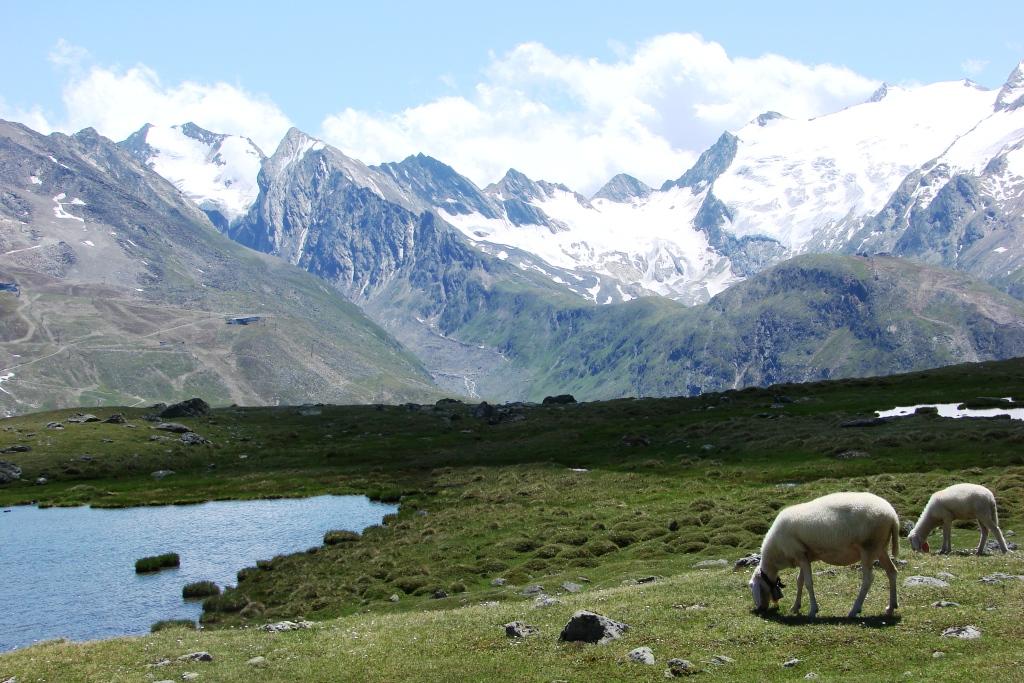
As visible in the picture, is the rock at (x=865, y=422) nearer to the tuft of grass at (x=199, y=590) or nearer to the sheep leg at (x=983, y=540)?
the sheep leg at (x=983, y=540)

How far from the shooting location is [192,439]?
143250 millimetres

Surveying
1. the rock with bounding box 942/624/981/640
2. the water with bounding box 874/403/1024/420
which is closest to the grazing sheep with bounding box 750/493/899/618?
the rock with bounding box 942/624/981/640

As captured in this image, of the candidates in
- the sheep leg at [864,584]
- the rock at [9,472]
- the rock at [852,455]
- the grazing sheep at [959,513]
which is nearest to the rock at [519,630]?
the sheep leg at [864,584]

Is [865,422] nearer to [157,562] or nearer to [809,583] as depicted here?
[157,562]

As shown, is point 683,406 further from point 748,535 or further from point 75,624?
point 75,624

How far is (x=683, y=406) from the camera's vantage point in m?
144

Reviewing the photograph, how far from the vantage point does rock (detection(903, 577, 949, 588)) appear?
28.7 meters

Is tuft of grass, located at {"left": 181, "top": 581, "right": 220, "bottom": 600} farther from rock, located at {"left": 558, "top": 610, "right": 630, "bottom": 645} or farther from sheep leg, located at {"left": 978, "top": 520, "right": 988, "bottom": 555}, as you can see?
sheep leg, located at {"left": 978, "top": 520, "right": 988, "bottom": 555}

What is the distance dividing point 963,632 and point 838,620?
134 inches

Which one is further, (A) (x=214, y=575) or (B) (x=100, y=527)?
(B) (x=100, y=527)

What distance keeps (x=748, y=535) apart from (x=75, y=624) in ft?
131

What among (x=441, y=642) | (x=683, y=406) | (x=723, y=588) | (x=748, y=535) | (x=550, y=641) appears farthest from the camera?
(x=683, y=406)

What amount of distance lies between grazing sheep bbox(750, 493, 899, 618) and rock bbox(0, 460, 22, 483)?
115 meters

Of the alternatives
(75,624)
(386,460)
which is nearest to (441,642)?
(75,624)
